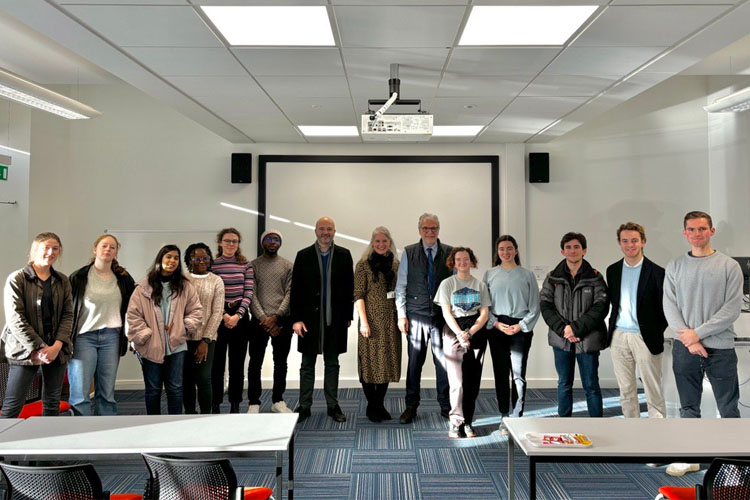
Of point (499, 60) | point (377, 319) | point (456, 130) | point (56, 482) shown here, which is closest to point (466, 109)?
point (456, 130)

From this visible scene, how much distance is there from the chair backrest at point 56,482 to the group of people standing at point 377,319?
1.91 meters

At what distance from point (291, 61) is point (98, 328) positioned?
228 centimetres

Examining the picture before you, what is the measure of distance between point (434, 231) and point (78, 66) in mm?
3695

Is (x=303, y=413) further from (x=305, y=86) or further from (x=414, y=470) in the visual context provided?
(x=305, y=86)

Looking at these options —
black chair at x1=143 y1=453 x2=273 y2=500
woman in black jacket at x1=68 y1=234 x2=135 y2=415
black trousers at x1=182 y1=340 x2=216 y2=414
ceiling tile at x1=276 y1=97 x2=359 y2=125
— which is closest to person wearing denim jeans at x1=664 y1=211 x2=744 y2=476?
ceiling tile at x1=276 y1=97 x2=359 y2=125

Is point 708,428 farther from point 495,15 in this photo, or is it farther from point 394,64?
point 394,64

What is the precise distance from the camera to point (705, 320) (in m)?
3.74

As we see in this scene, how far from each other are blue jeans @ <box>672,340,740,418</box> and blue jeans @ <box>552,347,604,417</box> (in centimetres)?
62

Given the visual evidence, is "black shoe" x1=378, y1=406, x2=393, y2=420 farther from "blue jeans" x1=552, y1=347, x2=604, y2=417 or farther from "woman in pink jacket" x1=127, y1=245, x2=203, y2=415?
"woman in pink jacket" x1=127, y1=245, x2=203, y2=415

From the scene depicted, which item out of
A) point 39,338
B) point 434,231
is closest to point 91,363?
point 39,338


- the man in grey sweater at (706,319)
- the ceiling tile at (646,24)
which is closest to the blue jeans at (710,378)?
the man in grey sweater at (706,319)

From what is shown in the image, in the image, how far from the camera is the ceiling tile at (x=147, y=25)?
2875 mm

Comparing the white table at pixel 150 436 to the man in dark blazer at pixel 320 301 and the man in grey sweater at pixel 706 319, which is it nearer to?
the man in dark blazer at pixel 320 301

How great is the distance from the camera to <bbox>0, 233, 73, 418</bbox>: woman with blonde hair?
3756mm
